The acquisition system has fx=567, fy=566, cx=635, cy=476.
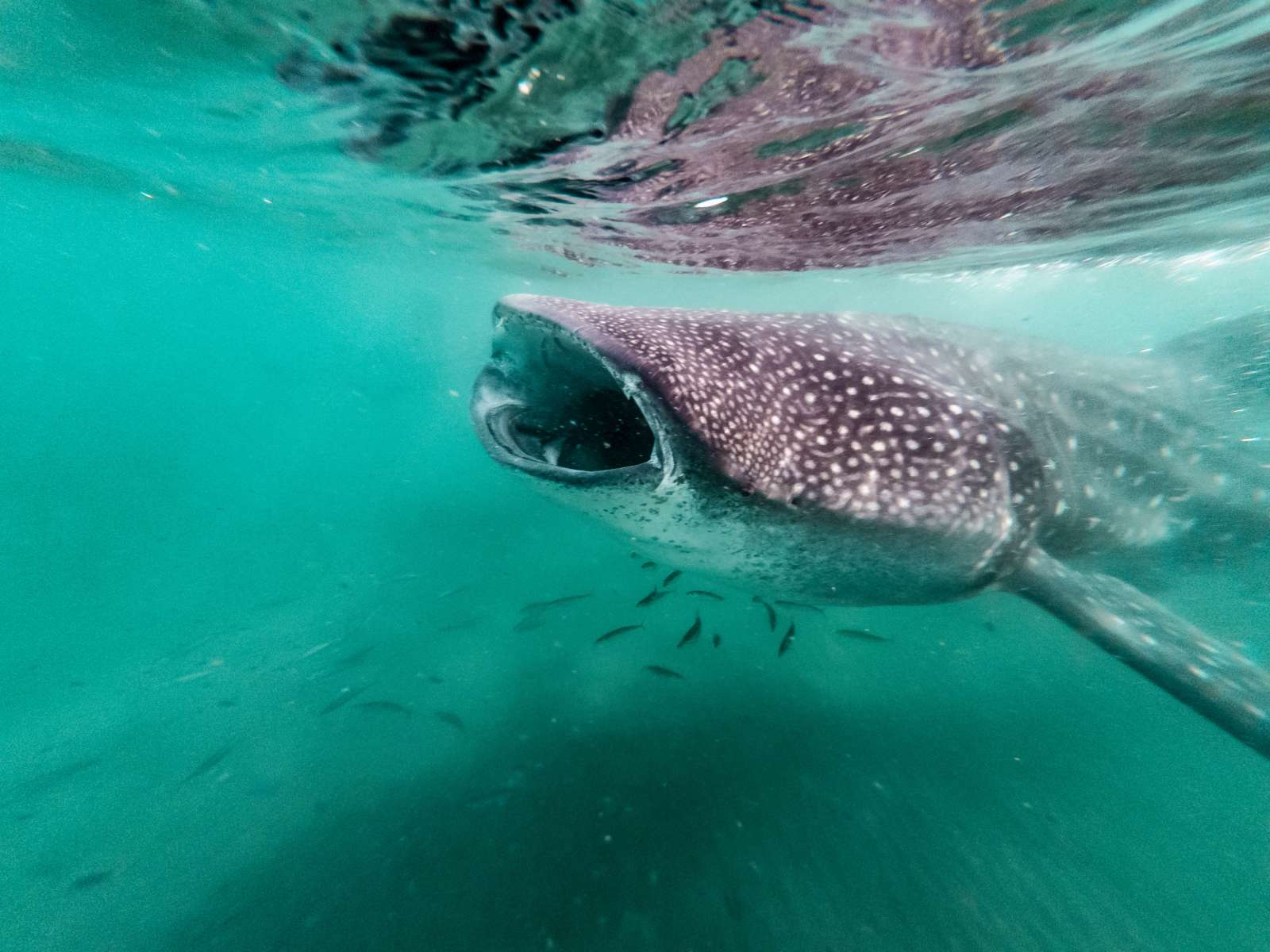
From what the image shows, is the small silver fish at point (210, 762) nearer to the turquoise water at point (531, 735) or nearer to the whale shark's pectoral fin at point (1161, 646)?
the turquoise water at point (531, 735)

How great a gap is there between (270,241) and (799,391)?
25.4 meters

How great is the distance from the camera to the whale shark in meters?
2.60

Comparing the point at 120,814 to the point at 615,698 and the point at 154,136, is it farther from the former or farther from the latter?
the point at 154,136

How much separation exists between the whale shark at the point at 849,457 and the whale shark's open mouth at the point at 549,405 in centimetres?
1

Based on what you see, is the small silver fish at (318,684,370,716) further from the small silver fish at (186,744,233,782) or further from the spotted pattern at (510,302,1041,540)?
the spotted pattern at (510,302,1041,540)

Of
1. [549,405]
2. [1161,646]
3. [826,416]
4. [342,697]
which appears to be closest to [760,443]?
[826,416]

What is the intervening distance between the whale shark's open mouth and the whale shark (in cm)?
1

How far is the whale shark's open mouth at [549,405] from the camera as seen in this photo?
3.12 meters

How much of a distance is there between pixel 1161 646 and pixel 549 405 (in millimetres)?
Answer: 4203

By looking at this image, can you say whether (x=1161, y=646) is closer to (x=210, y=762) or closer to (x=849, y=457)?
(x=849, y=457)

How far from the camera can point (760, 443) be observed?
103 inches

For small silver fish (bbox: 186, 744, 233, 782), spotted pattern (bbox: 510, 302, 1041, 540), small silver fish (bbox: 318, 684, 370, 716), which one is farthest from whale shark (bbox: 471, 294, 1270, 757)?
small silver fish (bbox: 186, 744, 233, 782)

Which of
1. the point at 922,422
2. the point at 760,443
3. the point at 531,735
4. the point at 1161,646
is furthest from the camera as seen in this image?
the point at 531,735

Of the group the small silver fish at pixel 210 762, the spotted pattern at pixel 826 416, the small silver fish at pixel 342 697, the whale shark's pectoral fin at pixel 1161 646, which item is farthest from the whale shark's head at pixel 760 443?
the small silver fish at pixel 210 762
